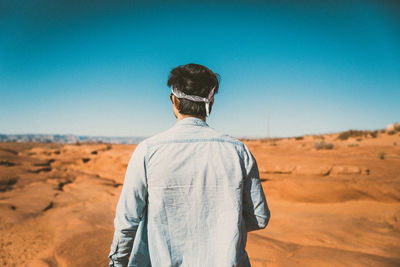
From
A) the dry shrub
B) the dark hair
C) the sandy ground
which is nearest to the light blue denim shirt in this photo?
the dark hair

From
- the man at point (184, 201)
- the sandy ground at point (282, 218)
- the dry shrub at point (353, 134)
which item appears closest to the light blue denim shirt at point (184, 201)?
the man at point (184, 201)

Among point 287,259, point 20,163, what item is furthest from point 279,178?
point 20,163

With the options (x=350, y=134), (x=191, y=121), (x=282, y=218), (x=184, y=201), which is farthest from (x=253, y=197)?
(x=350, y=134)

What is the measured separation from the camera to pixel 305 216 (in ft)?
16.2

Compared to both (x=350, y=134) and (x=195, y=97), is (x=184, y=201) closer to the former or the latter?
(x=195, y=97)

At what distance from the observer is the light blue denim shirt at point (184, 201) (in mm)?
1099

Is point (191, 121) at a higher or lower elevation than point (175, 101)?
lower

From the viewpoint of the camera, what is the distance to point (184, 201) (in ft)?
3.65

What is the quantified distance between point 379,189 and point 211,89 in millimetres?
6322

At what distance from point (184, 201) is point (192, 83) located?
0.63 meters

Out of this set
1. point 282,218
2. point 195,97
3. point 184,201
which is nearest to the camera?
point 184,201

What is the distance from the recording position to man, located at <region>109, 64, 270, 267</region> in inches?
43.3

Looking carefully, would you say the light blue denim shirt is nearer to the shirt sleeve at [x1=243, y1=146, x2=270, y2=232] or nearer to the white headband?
the shirt sleeve at [x1=243, y1=146, x2=270, y2=232]

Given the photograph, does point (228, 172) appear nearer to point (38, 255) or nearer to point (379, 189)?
point (38, 255)
